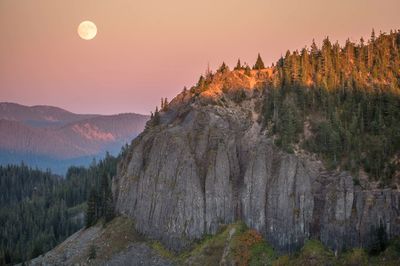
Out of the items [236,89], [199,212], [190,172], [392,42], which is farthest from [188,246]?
[392,42]

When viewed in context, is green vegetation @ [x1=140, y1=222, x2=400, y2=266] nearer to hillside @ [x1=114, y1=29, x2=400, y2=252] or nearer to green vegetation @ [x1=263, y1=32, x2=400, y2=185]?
hillside @ [x1=114, y1=29, x2=400, y2=252]

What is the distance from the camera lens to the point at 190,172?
122 m

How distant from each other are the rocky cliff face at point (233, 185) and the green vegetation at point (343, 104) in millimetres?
4373

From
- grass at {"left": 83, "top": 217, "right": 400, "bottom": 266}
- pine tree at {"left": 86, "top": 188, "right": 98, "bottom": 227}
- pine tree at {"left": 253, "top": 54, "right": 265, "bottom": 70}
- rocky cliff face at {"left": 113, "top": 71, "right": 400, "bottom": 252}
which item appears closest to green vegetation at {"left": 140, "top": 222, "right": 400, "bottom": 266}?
grass at {"left": 83, "top": 217, "right": 400, "bottom": 266}

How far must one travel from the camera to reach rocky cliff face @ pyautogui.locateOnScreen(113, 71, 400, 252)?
346 ft

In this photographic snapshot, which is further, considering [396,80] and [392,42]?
[392,42]

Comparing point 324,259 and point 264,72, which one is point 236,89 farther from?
point 324,259

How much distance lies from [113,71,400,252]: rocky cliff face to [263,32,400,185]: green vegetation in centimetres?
437

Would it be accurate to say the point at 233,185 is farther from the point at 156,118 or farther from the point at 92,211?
the point at 92,211

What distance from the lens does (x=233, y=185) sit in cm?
12012

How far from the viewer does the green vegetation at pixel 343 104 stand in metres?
114

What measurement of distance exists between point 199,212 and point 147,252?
1356 centimetres

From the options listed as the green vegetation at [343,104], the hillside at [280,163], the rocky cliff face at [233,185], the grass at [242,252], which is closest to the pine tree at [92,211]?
the hillside at [280,163]

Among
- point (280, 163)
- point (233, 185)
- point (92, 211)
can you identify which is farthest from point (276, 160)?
point (92, 211)
